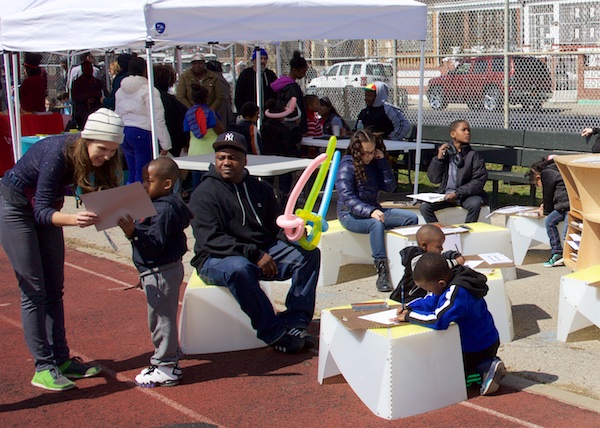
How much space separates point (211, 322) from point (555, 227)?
3.77m

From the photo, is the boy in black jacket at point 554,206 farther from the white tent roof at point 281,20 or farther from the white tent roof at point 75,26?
the white tent roof at point 75,26

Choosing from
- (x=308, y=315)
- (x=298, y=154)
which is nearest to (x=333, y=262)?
(x=308, y=315)

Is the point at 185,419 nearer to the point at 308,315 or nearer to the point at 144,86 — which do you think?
the point at 308,315

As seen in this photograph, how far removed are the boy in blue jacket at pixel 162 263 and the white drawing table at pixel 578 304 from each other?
260cm

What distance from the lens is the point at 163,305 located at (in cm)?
531

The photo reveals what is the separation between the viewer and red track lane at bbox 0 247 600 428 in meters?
4.84

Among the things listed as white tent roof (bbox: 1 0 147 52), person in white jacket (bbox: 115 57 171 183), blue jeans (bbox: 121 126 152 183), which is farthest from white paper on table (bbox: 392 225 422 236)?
blue jeans (bbox: 121 126 152 183)

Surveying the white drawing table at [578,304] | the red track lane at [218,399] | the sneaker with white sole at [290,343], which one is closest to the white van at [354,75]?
the white drawing table at [578,304]

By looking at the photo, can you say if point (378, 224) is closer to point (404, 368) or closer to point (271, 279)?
point (271, 279)

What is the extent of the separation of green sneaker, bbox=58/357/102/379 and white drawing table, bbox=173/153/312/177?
3.77 meters

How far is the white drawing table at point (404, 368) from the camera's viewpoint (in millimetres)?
4801

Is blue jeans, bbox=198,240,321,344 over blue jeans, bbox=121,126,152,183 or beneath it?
beneath

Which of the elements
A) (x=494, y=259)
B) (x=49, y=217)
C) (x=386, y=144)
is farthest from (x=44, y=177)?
(x=386, y=144)

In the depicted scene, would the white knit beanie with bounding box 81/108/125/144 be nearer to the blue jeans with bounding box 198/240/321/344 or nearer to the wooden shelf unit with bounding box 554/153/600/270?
the blue jeans with bounding box 198/240/321/344
